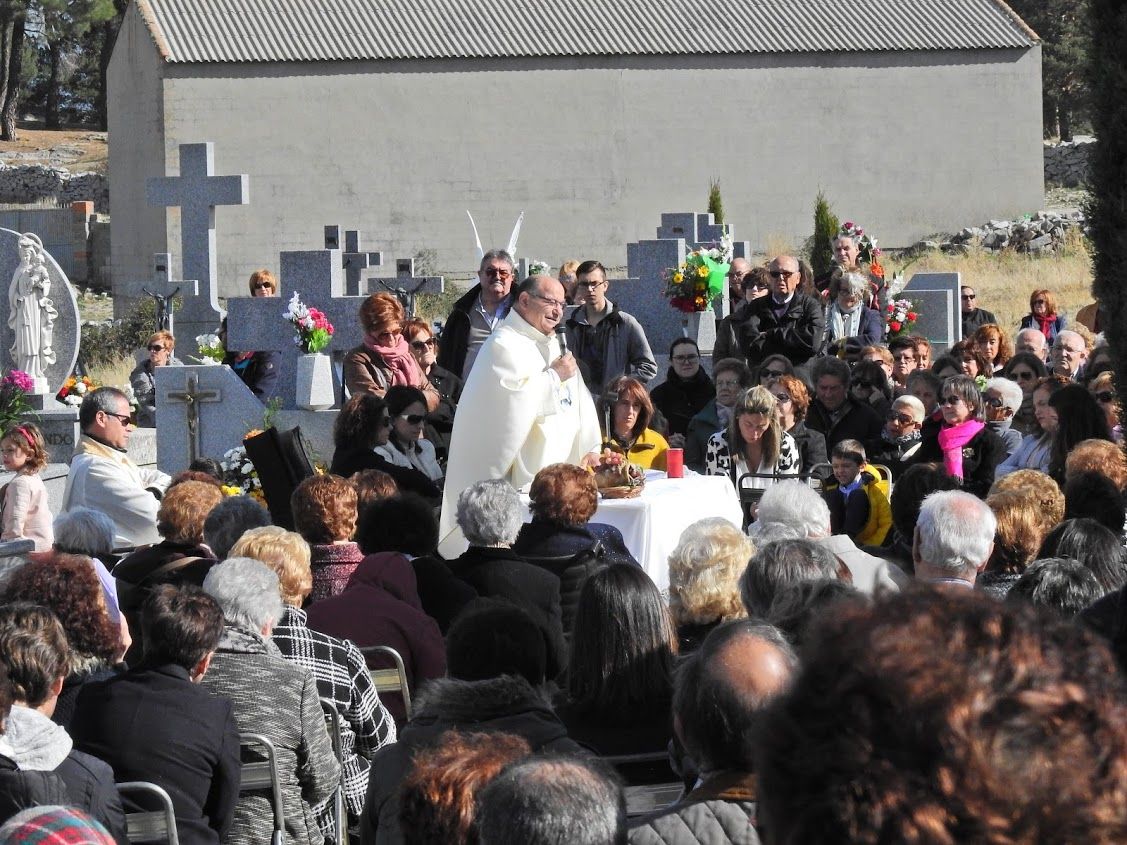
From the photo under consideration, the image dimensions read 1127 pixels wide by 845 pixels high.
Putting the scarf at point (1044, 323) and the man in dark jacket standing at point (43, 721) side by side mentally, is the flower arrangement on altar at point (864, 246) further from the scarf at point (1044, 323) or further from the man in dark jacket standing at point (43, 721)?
the man in dark jacket standing at point (43, 721)

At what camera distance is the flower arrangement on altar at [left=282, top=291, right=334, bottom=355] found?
12.5 m

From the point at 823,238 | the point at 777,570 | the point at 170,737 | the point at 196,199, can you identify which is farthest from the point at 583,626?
the point at 823,238

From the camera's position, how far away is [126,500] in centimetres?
841

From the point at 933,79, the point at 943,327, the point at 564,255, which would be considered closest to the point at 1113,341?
the point at 943,327

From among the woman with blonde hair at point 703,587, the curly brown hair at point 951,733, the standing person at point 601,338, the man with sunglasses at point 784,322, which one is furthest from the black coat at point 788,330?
the curly brown hair at point 951,733

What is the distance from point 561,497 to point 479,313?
502 cm

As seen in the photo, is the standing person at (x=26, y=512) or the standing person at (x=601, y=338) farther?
the standing person at (x=601, y=338)

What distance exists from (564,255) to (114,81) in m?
12.2

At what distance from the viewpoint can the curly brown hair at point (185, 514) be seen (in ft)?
21.4

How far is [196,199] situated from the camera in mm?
18734

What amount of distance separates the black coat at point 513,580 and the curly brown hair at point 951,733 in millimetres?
4195

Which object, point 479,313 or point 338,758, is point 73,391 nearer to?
point 479,313

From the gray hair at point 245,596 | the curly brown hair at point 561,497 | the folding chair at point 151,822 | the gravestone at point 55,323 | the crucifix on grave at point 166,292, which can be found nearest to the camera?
the folding chair at point 151,822

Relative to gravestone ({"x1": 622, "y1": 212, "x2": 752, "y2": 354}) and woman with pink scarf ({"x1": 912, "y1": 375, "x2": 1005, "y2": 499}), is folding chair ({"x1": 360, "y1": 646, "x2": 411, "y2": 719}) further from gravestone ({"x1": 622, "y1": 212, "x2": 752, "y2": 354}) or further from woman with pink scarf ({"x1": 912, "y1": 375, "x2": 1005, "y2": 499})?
gravestone ({"x1": 622, "y1": 212, "x2": 752, "y2": 354})
